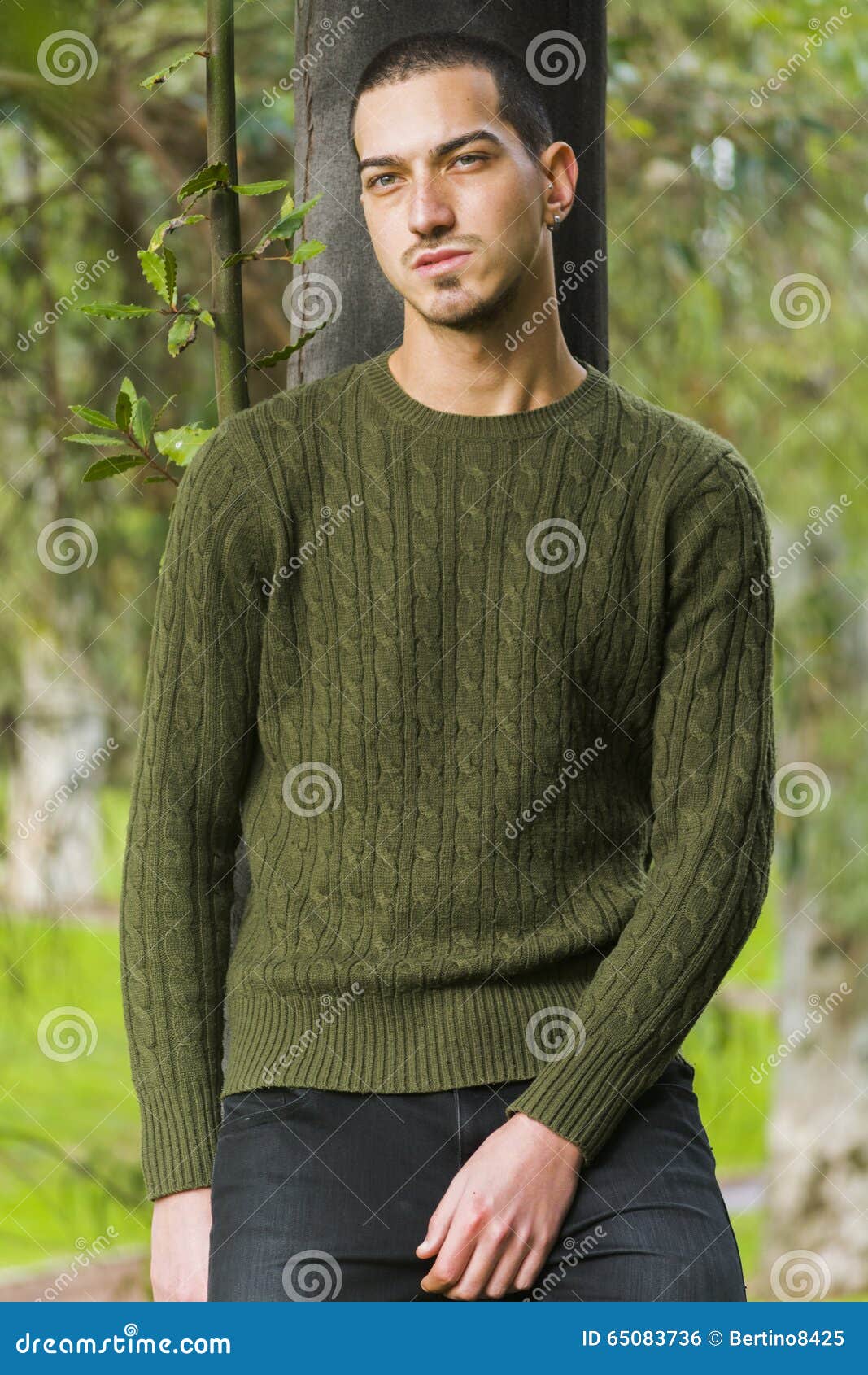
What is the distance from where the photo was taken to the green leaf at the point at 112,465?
4.31 feet

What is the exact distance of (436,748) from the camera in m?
1.17

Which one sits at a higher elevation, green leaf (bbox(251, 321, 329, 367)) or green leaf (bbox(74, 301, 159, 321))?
green leaf (bbox(251, 321, 329, 367))

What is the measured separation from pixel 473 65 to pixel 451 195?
0.11 meters

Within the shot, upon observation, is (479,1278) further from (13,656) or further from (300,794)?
(13,656)

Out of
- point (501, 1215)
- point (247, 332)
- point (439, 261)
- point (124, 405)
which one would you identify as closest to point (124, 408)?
point (124, 405)

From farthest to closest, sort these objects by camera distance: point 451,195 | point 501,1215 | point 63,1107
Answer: point 63,1107, point 451,195, point 501,1215

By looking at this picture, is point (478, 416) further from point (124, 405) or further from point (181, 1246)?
point (181, 1246)

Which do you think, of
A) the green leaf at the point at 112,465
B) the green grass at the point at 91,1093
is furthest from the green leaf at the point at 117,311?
the green grass at the point at 91,1093

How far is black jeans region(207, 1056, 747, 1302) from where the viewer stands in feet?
3.51

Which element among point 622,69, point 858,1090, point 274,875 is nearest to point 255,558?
point 274,875

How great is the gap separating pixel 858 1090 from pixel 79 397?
4.62 meters

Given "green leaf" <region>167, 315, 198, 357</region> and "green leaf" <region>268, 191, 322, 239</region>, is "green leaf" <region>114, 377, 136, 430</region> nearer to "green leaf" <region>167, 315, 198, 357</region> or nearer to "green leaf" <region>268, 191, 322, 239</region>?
"green leaf" <region>167, 315, 198, 357</region>

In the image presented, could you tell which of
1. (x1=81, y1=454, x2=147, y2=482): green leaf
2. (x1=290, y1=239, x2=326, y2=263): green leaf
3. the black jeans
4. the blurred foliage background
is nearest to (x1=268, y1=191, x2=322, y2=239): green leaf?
(x1=290, y1=239, x2=326, y2=263): green leaf

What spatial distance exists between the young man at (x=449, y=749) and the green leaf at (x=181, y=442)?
0.42 ft
